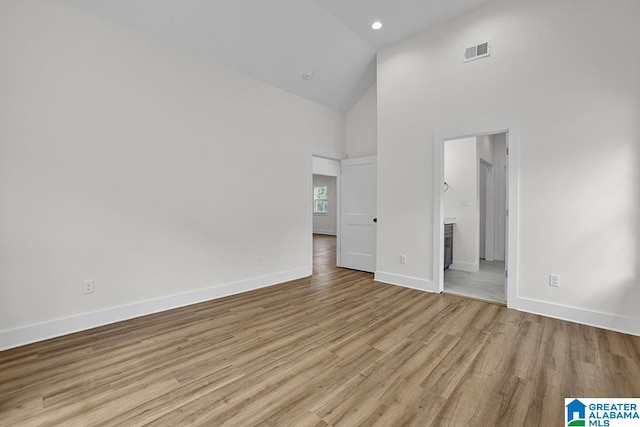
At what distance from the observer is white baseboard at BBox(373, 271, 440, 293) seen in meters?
3.88

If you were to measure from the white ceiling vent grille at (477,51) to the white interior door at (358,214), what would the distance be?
6.40 ft

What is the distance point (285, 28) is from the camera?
3543 mm

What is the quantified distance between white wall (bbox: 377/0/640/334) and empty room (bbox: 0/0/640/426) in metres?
0.02

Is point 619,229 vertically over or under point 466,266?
over

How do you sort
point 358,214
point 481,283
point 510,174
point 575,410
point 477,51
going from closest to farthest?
1. point 575,410
2. point 510,174
3. point 477,51
4. point 481,283
5. point 358,214

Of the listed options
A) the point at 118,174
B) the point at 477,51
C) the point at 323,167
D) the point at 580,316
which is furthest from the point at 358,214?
the point at 323,167

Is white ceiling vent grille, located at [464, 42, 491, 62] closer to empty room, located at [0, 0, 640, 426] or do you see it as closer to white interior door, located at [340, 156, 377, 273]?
empty room, located at [0, 0, 640, 426]

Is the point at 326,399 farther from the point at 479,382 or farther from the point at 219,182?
the point at 219,182

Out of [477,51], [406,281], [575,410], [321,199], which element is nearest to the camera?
[575,410]

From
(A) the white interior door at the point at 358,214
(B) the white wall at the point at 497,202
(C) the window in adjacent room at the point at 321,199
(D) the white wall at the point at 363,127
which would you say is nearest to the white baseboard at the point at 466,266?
(B) the white wall at the point at 497,202

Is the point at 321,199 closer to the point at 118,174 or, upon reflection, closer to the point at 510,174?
the point at 510,174

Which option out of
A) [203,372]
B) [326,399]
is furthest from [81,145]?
[326,399]

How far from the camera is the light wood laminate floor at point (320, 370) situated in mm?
1596

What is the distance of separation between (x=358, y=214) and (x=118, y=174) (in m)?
3.67
